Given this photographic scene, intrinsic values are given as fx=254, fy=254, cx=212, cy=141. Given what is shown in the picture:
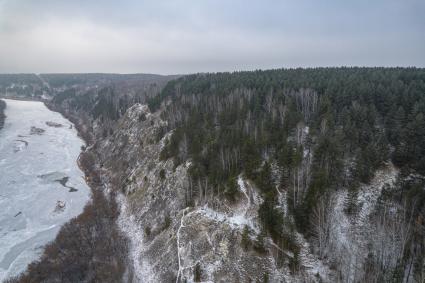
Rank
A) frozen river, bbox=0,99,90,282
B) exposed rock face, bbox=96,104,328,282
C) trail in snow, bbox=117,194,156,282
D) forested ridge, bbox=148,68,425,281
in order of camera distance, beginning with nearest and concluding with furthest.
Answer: exposed rock face, bbox=96,104,328,282, forested ridge, bbox=148,68,425,281, trail in snow, bbox=117,194,156,282, frozen river, bbox=0,99,90,282

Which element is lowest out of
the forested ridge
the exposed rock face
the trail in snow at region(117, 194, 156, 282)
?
the trail in snow at region(117, 194, 156, 282)

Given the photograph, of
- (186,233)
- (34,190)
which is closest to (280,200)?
(186,233)

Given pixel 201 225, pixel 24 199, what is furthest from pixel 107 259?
pixel 24 199

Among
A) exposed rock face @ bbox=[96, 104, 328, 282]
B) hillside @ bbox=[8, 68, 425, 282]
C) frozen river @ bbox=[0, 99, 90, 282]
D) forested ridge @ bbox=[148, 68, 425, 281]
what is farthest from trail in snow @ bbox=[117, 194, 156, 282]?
forested ridge @ bbox=[148, 68, 425, 281]

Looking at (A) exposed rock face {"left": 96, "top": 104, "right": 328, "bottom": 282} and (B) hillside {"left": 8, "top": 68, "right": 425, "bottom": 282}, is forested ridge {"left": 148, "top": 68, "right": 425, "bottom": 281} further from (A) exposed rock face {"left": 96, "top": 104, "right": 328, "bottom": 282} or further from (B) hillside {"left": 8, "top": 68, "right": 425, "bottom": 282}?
(A) exposed rock face {"left": 96, "top": 104, "right": 328, "bottom": 282}

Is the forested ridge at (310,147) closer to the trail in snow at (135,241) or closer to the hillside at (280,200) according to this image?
the hillside at (280,200)

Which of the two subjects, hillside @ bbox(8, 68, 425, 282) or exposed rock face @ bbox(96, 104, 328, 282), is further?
exposed rock face @ bbox(96, 104, 328, 282)
